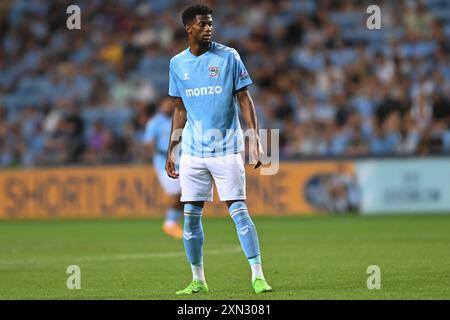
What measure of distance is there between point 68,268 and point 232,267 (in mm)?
1944

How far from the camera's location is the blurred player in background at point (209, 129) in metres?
9.44

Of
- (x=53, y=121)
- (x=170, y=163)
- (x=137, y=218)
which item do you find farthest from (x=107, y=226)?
(x=170, y=163)

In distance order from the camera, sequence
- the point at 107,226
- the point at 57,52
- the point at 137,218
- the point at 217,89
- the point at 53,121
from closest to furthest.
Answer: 1. the point at 217,89
2. the point at 107,226
3. the point at 137,218
4. the point at 53,121
5. the point at 57,52

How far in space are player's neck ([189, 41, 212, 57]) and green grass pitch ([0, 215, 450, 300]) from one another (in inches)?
87.3

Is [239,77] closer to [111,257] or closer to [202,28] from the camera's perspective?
[202,28]

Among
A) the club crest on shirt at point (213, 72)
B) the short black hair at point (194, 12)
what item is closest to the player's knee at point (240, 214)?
the club crest on shirt at point (213, 72)

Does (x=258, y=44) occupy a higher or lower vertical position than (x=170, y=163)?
higher

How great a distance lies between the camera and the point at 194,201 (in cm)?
959

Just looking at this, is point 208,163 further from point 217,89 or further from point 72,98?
point 72,98

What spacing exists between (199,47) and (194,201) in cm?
142

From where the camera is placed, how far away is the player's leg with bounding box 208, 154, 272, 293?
30.8 feet

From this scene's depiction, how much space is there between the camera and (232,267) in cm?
1213

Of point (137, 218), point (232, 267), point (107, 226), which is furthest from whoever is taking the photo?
point (137, 218)

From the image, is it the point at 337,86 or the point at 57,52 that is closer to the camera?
the point at 337,86
